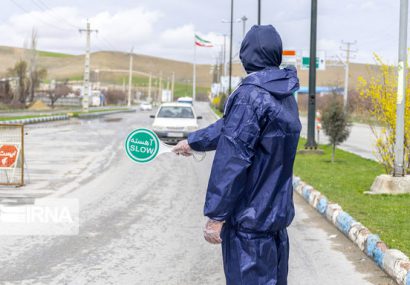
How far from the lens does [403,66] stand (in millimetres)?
10305

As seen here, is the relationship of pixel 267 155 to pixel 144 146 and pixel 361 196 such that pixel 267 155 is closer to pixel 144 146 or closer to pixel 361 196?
pixel 144 146

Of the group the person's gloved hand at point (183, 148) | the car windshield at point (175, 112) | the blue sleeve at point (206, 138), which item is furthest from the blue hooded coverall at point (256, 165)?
Result: the car windshield at point (175, 112)

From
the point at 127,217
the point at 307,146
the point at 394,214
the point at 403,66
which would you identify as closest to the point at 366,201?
the point at 394,214

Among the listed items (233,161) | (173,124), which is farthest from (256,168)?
(173,124)

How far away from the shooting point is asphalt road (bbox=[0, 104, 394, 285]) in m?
5.64

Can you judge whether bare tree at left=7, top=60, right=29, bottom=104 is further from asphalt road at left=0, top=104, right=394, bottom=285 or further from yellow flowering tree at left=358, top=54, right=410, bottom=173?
yellow flowering tree at left=358, top=54, right=410, bottom=173

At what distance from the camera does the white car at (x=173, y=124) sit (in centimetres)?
2242

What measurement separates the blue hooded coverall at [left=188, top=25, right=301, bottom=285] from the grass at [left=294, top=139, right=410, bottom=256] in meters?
3.58

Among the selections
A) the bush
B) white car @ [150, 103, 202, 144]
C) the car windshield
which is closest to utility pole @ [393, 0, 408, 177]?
the bush

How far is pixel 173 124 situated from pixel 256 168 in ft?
64.6

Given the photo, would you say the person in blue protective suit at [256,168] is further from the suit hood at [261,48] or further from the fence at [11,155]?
the fence at [11,155]

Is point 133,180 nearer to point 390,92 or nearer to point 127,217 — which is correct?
point 127,217

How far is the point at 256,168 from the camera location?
2.97 m

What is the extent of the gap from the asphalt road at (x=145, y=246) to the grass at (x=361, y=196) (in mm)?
469
